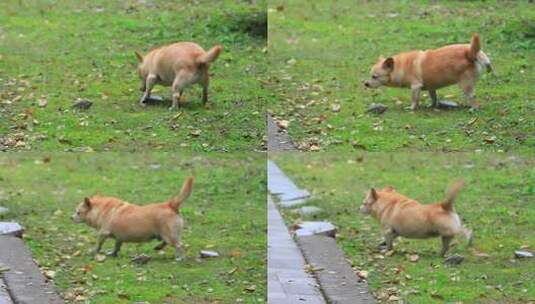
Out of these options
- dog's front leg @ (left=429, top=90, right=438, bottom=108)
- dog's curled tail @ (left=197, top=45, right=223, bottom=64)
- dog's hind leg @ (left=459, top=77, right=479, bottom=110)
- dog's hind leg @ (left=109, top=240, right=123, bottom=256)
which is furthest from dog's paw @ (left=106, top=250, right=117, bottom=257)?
dog's hind leg @ (left=459, top=77, right=479, bottom=110)

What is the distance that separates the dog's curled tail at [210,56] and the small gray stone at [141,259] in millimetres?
1079

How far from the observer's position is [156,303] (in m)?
6.62

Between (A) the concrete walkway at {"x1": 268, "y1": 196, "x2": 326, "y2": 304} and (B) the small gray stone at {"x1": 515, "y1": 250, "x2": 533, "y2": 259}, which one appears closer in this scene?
(A) the concrete walkway at {"x1": 268, "y1": 196, "x2": 326, "y2": 304}

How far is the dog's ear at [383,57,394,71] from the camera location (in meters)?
7.45

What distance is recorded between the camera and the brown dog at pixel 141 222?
22.2 ft

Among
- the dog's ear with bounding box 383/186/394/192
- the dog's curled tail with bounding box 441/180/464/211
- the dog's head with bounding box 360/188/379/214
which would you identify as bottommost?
the dog's head with bounding box 360/188/379/214

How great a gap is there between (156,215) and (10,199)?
81 cm

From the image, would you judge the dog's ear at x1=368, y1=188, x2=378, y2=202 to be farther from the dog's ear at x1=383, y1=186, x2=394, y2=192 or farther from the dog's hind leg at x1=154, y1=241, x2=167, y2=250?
the dog's hind leg at x1=154, y1=241, x2=167, y2=250

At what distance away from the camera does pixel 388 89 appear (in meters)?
7.67

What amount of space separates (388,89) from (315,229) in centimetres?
105

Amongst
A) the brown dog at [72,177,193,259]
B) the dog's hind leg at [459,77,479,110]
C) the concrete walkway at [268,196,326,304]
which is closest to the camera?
the concrete walkway at [268,196,326,304]

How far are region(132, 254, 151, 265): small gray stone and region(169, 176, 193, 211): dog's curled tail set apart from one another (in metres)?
0.28

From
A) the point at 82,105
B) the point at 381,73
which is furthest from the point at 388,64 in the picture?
the point at 82,105

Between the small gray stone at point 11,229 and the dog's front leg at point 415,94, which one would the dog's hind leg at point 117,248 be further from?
the dog's front leg at point 415,94
